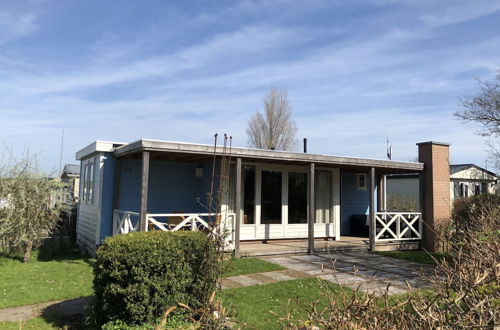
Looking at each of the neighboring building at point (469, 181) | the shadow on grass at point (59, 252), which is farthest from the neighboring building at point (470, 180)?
the shadow on grass at point (59, 252)

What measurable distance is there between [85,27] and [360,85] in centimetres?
863

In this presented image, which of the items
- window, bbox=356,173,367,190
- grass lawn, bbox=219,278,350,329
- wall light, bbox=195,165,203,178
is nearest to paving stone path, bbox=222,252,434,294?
grass lawn, bbox=219,278,350,329

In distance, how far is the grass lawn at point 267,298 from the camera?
4.86 metres

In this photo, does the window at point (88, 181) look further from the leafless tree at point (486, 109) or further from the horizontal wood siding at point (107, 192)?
the leafless tree at point (486, 109)

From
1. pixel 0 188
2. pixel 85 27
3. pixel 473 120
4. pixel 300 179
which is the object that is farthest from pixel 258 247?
pixel 473 120

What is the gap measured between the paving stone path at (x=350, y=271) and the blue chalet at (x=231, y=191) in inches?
39.3

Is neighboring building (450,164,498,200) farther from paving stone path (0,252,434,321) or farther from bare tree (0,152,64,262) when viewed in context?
bare tree (0,152,64,262)

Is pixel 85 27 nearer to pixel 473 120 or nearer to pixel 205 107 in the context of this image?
pixel 205 107

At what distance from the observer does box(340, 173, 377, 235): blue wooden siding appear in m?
13.7

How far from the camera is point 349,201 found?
13.8m

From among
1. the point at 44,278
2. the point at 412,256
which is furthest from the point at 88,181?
the point at 412,256

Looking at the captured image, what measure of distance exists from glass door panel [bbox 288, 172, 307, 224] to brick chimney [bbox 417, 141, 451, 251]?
3.56 metres

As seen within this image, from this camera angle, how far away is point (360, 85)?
43.2 ft

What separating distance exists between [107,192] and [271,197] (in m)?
4.44
